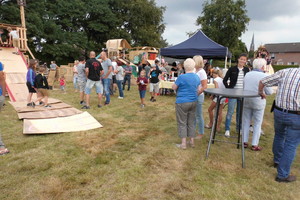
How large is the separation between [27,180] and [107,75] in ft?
15.6

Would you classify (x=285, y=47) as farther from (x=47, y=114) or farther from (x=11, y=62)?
(x=47, y=114)

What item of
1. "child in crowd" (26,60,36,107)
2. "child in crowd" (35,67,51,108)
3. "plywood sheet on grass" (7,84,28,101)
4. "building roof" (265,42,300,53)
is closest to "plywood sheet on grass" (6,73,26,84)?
"plywood sheet on grass" (7,84,28,101)

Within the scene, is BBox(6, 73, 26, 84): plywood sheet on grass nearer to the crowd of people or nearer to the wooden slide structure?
the wooden slide structure

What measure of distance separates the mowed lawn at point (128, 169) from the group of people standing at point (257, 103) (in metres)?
0.32

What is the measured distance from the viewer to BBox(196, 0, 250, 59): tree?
3472cm

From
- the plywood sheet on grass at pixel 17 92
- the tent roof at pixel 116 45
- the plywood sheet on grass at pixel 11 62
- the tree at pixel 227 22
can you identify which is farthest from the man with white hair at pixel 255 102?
the tree at pixel 227 22

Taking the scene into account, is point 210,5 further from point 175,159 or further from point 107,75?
point 175,159

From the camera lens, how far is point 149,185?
106 inches

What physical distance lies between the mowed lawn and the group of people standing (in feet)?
1.06

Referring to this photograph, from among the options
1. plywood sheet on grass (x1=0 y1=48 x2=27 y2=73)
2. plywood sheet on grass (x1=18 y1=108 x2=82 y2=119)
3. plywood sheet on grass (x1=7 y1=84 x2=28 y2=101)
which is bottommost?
plywood sheet on grass (x1=18 y1=108 x2=82 y2=119)

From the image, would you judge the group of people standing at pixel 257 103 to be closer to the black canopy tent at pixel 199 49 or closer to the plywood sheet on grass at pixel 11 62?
the black canopy tent at pixel 199 49

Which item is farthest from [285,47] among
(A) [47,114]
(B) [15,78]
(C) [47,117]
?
(C) [47,117]

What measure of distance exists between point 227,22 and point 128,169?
3778 centimetres

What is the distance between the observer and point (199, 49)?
10250mm
